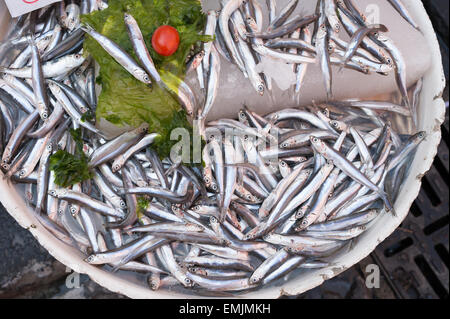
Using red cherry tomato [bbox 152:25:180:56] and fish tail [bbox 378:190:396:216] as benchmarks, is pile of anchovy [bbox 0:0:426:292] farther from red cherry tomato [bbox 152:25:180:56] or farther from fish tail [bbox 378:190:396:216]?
red cherry tomato [bbox 152:25:180:56]

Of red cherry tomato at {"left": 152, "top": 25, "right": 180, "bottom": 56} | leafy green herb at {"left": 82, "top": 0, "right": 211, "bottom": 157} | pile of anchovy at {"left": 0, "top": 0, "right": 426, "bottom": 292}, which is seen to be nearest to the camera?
red cherry tomato at {"left": 152, "top": 25, "right": 180, "bottom": 56}

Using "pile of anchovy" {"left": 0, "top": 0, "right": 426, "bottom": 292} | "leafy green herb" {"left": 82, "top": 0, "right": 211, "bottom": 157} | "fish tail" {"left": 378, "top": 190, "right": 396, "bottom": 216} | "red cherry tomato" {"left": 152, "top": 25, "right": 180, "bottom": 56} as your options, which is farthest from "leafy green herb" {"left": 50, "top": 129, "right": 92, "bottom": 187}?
"fish tail" {"left": 378, "top": 190, "right": 396, "bottom": 216}

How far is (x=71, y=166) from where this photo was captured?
201 cm

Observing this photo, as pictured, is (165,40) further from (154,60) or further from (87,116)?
(87,116)

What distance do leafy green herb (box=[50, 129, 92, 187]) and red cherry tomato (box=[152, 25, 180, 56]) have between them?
59 cm

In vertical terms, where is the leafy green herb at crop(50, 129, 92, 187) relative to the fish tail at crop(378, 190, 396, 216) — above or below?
above

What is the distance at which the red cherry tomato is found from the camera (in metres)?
1.84

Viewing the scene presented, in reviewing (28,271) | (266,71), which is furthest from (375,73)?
(28,271)

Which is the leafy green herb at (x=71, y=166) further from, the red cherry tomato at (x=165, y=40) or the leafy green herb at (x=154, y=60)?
the red cherry tomato at (x=165, y=40)

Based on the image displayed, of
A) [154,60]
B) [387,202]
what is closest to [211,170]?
[154,60]

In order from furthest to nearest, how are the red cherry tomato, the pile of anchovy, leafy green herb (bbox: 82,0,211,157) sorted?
the pile of anchovy < leafy green herb (bbox: 82,0,211,157) < the red cherry tomato

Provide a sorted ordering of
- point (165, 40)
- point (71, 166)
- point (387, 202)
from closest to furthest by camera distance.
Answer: point (165, 40)
point (71, 166)
point (387, 202)

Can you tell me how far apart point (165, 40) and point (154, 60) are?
0.13 m

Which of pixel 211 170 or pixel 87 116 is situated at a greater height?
pixel 87 116
